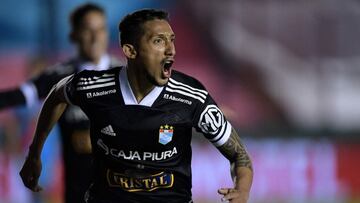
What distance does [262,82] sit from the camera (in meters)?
11.2

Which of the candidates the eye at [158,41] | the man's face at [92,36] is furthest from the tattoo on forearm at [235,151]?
the man's face at [92,36]

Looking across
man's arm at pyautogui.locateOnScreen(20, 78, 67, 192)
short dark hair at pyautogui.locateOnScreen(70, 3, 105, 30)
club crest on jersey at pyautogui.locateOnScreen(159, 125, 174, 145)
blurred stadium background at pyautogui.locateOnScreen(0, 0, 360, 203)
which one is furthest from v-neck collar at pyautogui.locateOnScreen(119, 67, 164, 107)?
blurred stadium background at pyautogui.locateOnScreen(0, 0, 360, 203)

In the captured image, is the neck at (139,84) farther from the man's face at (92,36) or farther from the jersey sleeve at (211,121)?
the man's face at (92,36)

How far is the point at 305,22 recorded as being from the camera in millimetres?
11250

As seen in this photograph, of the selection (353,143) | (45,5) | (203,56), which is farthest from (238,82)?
(45,5)

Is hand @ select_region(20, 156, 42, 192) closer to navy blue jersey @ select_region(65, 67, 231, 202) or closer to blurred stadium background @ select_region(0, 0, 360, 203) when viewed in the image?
navy blue jersey @ select_region(65, 67, 231, 202)

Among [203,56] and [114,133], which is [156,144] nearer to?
[114,133]

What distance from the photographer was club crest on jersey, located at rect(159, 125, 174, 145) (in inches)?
228

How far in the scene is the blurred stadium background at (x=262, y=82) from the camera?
10.9m

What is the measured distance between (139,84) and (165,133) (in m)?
0.30

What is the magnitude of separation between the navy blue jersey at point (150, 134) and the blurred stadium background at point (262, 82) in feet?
16.7

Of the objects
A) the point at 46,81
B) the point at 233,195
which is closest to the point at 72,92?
the point at 233,195

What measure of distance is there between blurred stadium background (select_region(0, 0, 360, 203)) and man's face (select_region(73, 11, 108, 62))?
2902 millimetres

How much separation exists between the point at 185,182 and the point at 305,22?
5619 mm
